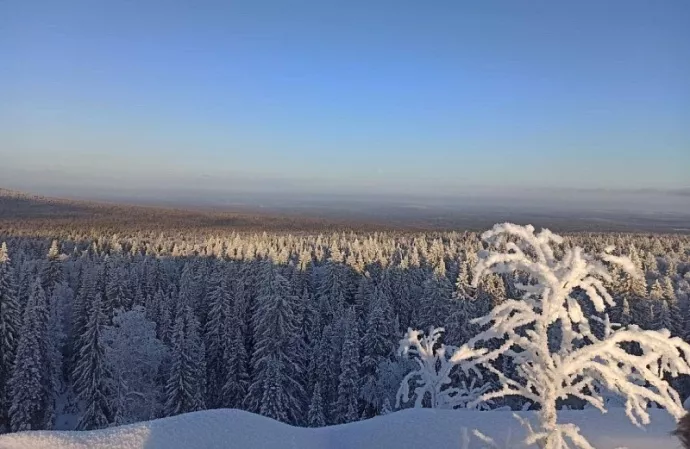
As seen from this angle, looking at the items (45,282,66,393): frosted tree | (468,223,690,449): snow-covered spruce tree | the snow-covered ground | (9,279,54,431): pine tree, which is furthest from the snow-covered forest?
(468,223,690,449): snow-covered spruce tree

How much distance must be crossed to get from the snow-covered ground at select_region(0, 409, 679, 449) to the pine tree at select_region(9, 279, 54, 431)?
2285cm

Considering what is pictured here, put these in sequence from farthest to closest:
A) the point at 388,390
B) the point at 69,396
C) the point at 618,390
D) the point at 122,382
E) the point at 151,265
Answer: the point at 151,265, the point at 69,396, the point at 388,390, the point at 122,382, the point at 618,390

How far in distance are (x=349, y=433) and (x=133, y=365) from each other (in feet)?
72.2

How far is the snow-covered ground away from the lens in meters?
10.5

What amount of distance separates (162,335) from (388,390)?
19.4m

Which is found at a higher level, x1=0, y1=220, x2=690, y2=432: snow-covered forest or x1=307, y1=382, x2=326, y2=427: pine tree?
x1=0, y1=220, x2=690, y2=432: snow-covered forest

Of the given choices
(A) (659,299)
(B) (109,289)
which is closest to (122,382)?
(B) (109,289)

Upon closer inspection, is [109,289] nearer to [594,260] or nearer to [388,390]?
[388,390]

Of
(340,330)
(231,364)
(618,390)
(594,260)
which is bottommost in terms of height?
(231,364)

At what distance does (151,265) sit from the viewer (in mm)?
58812

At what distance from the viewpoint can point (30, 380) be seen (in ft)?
99.6

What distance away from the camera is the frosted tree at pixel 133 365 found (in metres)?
29.9

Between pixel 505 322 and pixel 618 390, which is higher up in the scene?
pixel 505 322

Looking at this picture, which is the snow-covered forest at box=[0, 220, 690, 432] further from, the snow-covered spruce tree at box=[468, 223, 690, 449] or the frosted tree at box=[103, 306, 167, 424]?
the snow-covered spruce tree at box=[468, 223, 690, 449]
